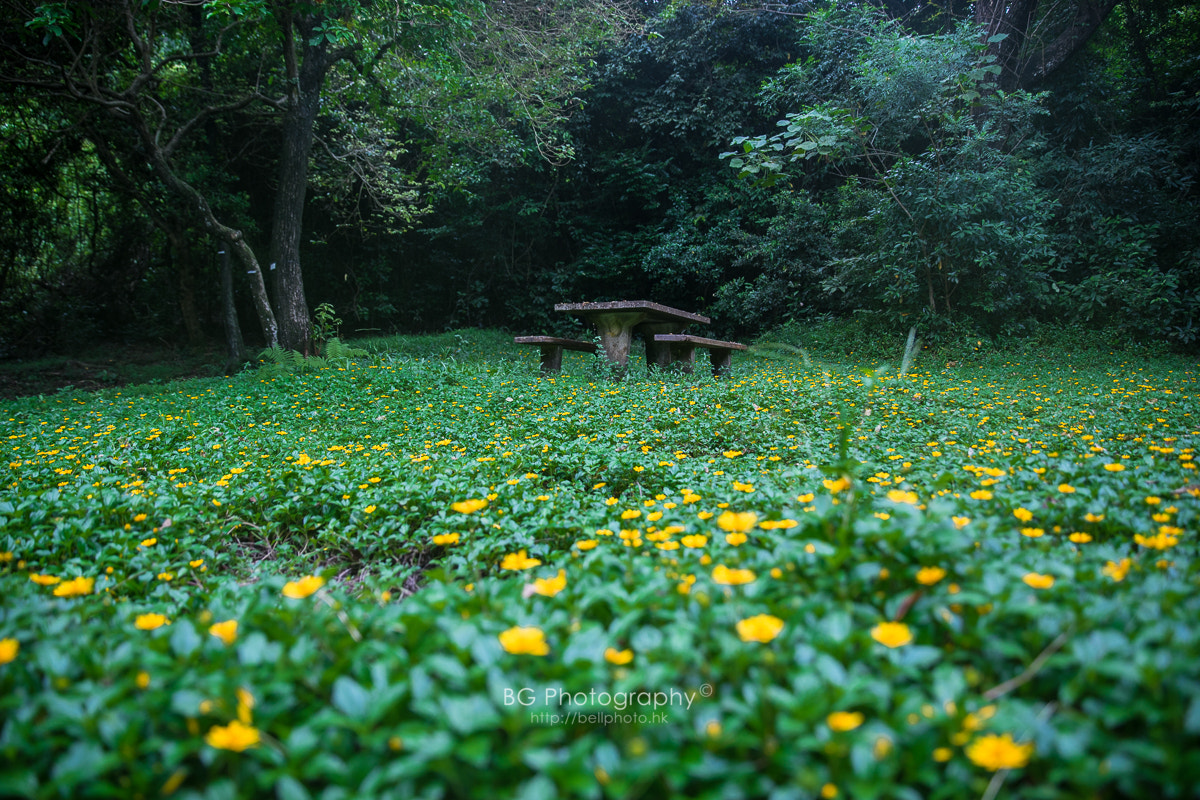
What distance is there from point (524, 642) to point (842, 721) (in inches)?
18.6

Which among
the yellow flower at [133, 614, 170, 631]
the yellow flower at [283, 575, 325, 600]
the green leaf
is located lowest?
the yellow flower at [133, 614, 170, 631]

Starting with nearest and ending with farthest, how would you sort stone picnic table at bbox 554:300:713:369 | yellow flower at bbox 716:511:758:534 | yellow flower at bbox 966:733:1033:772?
1. yellow flower at bbox 966:733:1033:772
2. yellow flower at bbox 716:511:758:534
3. stone picnic table at bbox 554:300:713:369

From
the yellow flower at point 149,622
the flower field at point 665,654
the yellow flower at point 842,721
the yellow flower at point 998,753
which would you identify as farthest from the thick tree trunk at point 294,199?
the yellow flower at point 998,753

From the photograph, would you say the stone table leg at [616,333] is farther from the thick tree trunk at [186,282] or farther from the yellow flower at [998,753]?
the thick tree trunk at [186,282]

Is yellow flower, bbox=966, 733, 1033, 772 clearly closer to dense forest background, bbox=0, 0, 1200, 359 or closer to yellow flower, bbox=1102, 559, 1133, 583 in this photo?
yellow flower, bbox=1102, 559, 1133, 583

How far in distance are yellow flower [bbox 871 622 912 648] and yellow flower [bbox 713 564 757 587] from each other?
24 cm

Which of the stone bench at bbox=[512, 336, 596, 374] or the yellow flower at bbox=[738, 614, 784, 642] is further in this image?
the stone bench at bbox=[512, 336, 596, 374]

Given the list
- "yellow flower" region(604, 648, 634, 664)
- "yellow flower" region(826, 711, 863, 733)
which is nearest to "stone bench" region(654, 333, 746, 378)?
"yellow flower" region(604, 648, 634, 664)

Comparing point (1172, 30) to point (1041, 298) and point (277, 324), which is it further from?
point (277, 324)

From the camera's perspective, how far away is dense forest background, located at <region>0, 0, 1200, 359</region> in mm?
7621

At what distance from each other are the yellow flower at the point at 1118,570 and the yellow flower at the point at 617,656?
36.7 inches

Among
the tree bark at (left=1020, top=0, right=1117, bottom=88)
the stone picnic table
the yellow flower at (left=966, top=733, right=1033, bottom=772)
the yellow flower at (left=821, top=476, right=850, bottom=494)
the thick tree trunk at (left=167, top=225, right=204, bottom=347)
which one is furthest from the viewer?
the thick tree trunk at (left=167, top=225, right=204, bottom=347)

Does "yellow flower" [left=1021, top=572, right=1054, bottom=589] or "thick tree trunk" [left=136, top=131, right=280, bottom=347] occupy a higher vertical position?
"thick tree trunk" [left=136, top=131, right=280, bottom=347]

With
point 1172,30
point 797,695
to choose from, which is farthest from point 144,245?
point 1172,30
